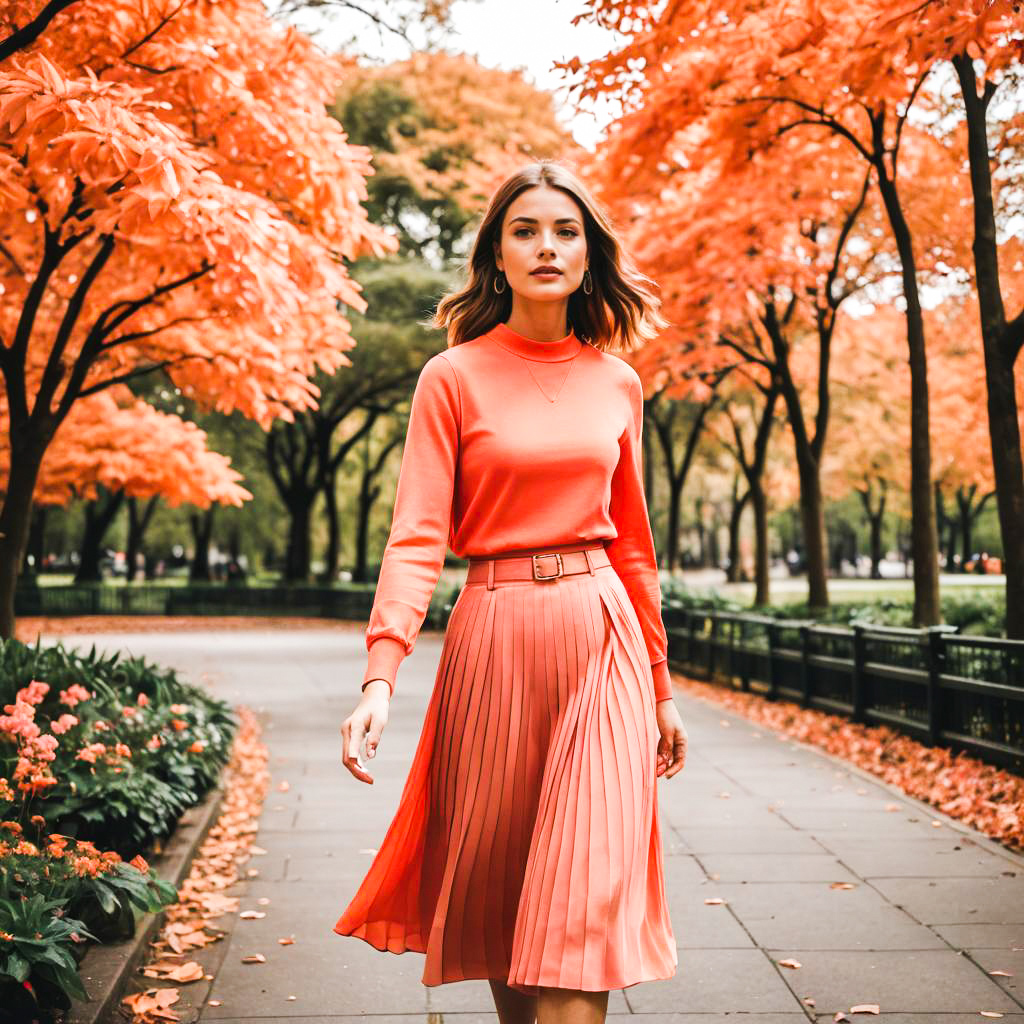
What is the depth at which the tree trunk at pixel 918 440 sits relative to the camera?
1067 cm

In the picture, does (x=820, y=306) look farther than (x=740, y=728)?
Yes

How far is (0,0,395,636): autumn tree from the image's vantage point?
4.97m

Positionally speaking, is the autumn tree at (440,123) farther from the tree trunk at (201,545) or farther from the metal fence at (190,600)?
the tree trunk at (201,545)

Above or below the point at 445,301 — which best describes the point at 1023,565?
below

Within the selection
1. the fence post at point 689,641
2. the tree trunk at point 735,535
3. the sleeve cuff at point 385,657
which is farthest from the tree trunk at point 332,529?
the sleeve cuff at point 385,657

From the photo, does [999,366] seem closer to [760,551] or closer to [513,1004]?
[513,1004]

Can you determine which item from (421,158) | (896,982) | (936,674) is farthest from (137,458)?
(896,982)

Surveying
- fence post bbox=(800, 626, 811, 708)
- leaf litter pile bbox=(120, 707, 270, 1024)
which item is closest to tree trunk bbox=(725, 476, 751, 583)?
fence post bbox=(800, 626, 811, 708)

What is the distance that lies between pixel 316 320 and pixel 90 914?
Result: 21.4 feet

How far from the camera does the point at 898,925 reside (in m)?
4.99

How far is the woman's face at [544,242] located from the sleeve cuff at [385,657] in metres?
0.85

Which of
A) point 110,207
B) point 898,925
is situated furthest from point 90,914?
point 110,207

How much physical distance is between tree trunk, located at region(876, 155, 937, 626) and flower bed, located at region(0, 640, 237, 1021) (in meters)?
6.43

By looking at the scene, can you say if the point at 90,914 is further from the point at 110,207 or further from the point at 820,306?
the point at 820,306
